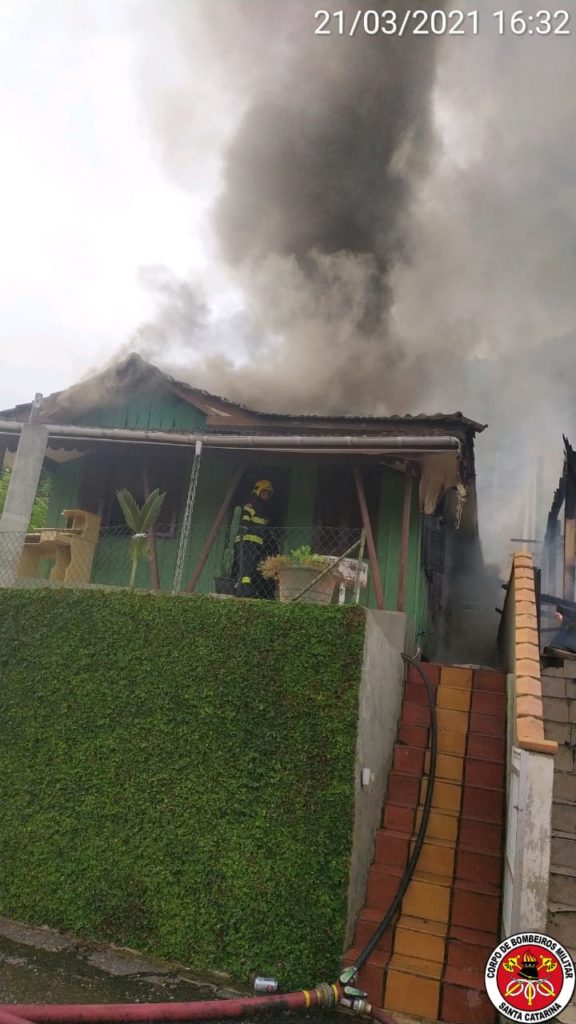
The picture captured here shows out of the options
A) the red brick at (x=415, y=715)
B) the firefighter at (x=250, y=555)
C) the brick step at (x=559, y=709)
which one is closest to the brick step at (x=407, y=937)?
the red brick at (x=415, y=715)

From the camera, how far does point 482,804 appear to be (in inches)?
194

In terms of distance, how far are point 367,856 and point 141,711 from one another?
204 centimetres

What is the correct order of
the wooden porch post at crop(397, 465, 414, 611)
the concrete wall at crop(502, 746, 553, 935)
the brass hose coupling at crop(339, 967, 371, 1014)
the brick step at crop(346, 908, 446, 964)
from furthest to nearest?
the wooden porch post at crop(397, 465, 414, 611)
the brick step at crop(346, 908, 446, 964)
the brass hose coupling at crop(339, 967, 371, 1014)
the concrete wall at crop(502, 746, 553, 935)

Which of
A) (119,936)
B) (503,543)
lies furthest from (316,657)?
(503,543)

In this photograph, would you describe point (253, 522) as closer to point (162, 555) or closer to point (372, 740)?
point (162, 555)

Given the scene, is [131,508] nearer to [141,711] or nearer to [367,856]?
[141,711]

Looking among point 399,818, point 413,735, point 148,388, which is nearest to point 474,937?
point 399,818

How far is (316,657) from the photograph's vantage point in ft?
15.4

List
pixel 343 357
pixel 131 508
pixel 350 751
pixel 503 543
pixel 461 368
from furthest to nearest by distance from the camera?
pixel 503 543 → pixel 461 368 → pixel 343 357 → pixel 131 508 → pixel 350 751

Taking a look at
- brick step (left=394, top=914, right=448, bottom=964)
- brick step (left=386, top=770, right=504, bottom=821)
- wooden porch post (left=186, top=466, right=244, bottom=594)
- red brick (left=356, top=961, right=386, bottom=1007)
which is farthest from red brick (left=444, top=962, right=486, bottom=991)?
wooden porch post (left=186, top=466, right=244, bottom=594)

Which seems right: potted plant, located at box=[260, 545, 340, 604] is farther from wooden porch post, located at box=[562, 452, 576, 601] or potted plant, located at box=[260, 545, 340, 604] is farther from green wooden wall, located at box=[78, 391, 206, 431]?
wooden porch post, located at box=[562, 452, 576, 601]

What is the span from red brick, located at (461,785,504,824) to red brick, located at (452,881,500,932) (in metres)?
0.56

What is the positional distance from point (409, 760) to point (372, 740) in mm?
739

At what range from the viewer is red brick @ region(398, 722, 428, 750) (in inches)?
214
